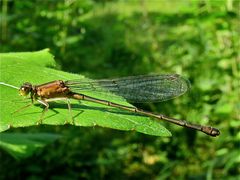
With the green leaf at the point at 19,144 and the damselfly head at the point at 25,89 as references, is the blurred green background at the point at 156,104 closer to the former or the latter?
the green leaf at the point at 19,144

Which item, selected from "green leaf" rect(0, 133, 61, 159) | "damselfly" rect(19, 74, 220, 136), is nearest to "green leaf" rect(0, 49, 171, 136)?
"damselfly" rect(19, 74, 220, 136)

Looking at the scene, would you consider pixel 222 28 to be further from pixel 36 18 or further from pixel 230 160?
pixel 36 18

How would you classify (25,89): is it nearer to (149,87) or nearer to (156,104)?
(149,87)

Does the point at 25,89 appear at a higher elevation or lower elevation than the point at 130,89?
higher

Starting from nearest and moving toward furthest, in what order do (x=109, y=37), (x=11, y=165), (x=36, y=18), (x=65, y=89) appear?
1. (x=65, y=89)
2. (x=11, y=165)
3. (x=36, y=18)
4. (x=109, y=37)

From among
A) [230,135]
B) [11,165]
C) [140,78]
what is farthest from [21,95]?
[11,165]

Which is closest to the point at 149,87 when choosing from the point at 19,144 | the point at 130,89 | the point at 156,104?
the point at 130,89

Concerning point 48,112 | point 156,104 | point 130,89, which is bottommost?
point 156,104
